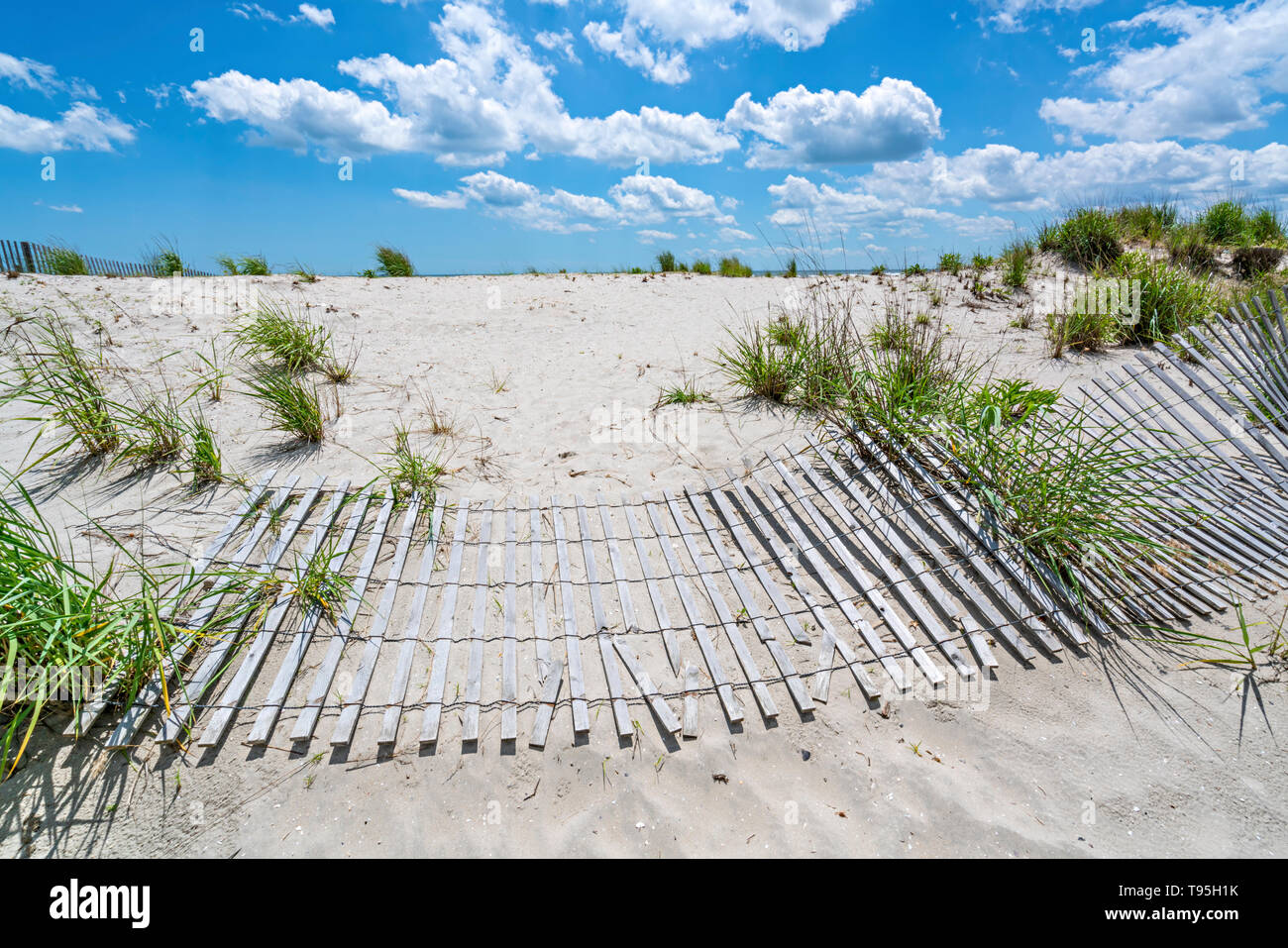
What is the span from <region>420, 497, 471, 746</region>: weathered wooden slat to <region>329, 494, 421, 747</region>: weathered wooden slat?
9.1 inches

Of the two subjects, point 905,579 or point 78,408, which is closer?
point 905,579

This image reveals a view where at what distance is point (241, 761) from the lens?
212 centimetres

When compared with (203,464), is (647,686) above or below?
below

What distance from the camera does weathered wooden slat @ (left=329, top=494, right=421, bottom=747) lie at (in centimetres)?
221

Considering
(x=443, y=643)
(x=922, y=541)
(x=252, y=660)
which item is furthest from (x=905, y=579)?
(x=252, y=660)

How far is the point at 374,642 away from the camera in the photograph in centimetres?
255

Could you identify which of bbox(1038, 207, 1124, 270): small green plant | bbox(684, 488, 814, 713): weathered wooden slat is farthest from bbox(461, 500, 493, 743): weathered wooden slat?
bbox(1038, 207, 1124, 270): small green plant

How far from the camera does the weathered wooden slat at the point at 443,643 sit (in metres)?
2.23

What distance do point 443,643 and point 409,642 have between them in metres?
0.15

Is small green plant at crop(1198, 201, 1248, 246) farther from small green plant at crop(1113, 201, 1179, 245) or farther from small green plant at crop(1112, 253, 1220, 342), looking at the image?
small green plant at crop(1112, 253, 1220, 342)

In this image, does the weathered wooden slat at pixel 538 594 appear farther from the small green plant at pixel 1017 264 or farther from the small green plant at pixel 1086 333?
the small green plant at pixel 1017 264

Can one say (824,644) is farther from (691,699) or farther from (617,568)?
(617,568)

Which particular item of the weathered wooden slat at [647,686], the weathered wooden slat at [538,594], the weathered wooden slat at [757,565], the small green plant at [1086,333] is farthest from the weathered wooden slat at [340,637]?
the small green plant at [1086,333]
